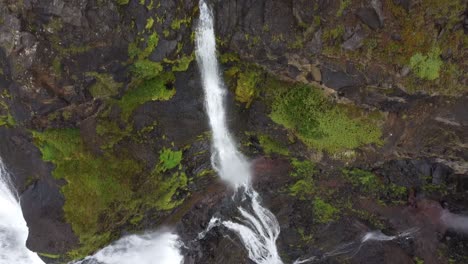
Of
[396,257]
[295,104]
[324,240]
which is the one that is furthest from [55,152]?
[396,257]

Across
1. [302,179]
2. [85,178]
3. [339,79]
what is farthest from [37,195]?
[339,79]

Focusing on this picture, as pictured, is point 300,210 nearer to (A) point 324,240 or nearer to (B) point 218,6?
(A) point 324,240

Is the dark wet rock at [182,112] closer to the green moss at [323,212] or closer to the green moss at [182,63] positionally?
the green moss at [182,63]

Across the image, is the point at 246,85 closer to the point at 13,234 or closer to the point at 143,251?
the point at 143,251

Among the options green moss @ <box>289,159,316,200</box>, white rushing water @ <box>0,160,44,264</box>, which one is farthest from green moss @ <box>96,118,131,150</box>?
green moss @ <box>289,159,316,200</box>

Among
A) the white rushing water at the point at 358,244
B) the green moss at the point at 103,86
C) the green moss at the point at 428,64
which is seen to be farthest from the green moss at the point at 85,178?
the white rushing water at the point at 358,244

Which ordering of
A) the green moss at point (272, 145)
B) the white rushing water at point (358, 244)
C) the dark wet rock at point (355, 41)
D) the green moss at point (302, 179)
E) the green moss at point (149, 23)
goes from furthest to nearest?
the white rushing water at point (358, 244), the green moss at point (302, 179), the green moss at point (272, 145), the green moss at point (149, 23), the dark wet rock at point (355, 41)
